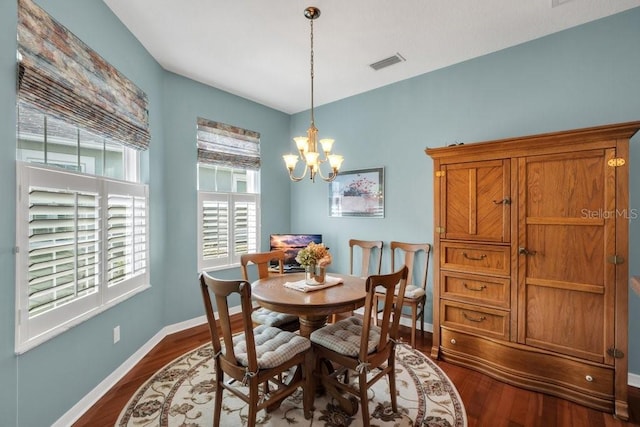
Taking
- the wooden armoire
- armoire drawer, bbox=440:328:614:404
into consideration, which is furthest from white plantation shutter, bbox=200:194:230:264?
armoire drawer, bbox=440:328:614:404

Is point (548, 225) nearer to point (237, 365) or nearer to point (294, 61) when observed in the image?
point (237, 365)

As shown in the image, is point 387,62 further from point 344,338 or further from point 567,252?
point 344,338

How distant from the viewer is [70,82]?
6.26 feet

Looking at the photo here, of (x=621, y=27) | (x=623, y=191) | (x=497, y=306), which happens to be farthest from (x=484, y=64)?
(x=497, y=306)

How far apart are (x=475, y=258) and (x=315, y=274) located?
1423 millimetres

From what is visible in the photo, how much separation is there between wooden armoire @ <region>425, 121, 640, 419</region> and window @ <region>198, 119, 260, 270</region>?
2.53 metres

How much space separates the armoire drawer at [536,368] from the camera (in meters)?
2.06

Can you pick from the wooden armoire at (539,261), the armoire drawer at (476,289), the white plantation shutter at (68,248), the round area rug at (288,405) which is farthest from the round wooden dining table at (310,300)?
the white plantation shutter at (68,248)

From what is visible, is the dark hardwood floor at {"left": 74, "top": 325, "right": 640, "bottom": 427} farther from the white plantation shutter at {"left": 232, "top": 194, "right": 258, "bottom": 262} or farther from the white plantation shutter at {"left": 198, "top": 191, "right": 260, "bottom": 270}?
the white plantation shutter at {"left": 232, "top": 194, "right": 258, "bottom": 262}

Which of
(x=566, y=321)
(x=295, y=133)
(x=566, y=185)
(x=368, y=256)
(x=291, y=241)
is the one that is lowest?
(x=566, y=321)

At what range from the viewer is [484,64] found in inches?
118

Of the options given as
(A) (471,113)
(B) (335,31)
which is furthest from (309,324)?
(A) (471,113)

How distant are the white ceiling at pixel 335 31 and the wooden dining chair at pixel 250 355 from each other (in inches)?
82.8

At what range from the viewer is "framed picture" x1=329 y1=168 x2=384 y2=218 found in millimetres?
3801
